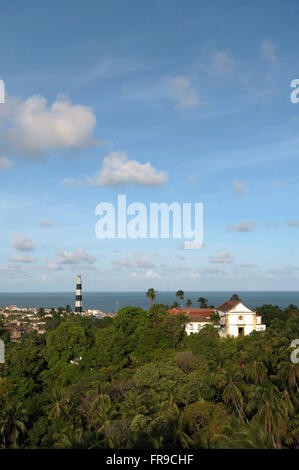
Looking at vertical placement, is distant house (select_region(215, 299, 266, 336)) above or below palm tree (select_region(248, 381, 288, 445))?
above

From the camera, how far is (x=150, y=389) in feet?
122

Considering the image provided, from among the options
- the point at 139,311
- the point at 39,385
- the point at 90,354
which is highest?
the point at 139,311

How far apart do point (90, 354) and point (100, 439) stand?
75.7 ft

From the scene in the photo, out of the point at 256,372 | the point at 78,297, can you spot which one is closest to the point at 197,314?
the point at 256,372

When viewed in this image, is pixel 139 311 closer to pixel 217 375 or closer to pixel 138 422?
pixel 217 375

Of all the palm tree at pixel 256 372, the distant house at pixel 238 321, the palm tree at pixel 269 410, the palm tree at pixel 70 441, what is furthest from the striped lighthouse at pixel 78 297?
the palm tree at pixel 269 410

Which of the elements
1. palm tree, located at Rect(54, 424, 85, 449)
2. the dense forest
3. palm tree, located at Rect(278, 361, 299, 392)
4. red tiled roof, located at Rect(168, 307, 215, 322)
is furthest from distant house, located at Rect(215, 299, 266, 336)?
palm tree, located at Rect(54, 424, 85, 449)

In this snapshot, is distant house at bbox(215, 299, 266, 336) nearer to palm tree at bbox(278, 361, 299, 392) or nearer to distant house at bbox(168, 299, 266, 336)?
distant house at bbox(168, 299, 266, 336)

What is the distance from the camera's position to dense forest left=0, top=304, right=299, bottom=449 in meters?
27.1

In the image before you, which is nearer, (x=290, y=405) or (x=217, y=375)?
(x=290, y=405)

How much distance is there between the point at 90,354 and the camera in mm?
49906

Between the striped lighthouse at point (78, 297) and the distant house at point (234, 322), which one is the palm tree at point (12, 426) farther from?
the striped lighthouse at point (78, 297)

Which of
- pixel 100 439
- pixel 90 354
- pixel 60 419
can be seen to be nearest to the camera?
pixel 100 439
